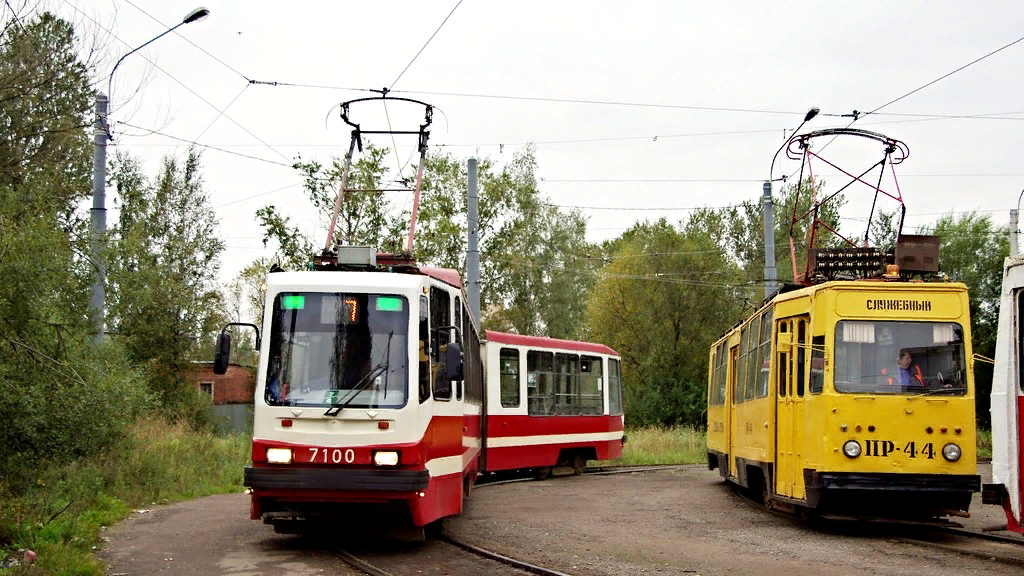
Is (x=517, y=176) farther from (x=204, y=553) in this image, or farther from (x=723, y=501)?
(x=204, y=553)

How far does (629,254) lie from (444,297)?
128 feet

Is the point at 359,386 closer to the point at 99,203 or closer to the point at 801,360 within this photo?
the point at 801,360

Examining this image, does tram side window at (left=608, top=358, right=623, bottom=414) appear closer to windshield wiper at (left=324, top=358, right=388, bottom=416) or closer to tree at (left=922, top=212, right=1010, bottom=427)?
windshield wiper at (left=324, top=358, right=388, bottom=416)

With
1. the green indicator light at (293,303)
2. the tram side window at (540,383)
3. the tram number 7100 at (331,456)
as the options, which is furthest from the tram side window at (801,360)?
the tram side window at (540,383)

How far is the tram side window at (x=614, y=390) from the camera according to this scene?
86.1ft

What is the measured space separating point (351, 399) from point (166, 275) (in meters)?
13.1

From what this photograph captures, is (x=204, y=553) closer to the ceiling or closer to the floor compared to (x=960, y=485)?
closer to the floor

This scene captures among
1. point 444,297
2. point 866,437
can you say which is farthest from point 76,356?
point 866,437

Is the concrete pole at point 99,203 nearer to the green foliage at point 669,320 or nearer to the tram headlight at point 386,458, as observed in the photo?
the tram headlight at point 386,458

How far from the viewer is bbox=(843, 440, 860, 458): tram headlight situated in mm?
13031

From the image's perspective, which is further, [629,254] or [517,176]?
[517,176]

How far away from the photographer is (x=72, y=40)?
1379 cm

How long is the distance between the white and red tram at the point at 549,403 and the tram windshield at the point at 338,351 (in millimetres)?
9698

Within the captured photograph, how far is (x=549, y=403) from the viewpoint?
23969 millimetres
